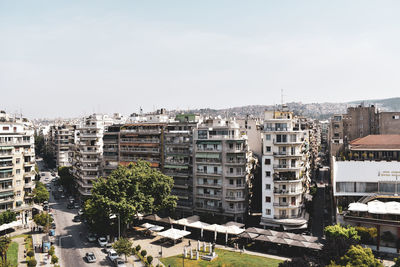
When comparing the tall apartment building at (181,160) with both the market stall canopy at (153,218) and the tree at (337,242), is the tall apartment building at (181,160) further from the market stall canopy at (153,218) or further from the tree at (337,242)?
the tree at (337,242)

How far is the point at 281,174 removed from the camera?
62.4m

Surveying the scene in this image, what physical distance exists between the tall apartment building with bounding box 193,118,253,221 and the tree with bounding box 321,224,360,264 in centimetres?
1990

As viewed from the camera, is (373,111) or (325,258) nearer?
(325,258)

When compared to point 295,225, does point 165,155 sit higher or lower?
higher

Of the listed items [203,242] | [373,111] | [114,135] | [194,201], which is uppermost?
[373,111]

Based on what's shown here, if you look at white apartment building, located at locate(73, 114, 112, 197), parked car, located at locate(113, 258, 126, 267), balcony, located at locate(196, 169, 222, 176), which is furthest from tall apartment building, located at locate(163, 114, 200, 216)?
white apartment building, located at locate(73, 114, 112, 197)

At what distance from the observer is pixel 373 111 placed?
93.0 meters

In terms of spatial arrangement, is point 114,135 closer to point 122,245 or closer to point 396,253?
point 122,245

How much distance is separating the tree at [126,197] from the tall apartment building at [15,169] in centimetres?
1900

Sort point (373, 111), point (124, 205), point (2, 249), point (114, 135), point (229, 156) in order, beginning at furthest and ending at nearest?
point (373, 111) < point (114, 135) < point (229, 156) < point (124, 205) < point (2, 249)

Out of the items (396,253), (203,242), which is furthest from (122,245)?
(396,253)

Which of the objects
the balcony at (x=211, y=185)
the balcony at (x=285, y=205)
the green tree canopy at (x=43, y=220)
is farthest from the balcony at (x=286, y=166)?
the green tree canopy at (x=43, y=220)

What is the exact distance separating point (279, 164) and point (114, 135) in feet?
143

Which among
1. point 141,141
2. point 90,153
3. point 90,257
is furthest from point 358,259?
point 90,153
